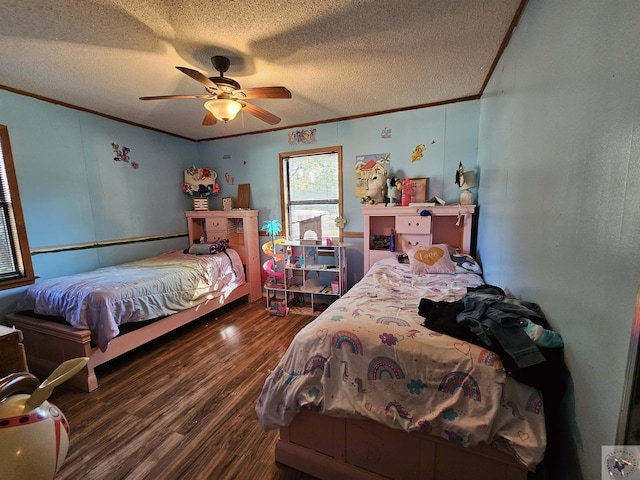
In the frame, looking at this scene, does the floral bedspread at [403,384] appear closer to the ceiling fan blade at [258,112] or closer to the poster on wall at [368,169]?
the ceiling fan blade at [258,112]

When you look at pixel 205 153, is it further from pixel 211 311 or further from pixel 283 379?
pixel 283 379

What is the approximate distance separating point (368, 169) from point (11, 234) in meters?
3.52

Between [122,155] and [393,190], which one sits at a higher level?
[122,155]

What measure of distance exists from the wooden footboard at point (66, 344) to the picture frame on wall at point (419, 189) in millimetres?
2985

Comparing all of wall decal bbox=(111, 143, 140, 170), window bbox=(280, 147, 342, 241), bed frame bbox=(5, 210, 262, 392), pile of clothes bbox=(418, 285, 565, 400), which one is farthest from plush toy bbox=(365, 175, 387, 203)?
wall decal bbox=(111, 143, 140, 170)

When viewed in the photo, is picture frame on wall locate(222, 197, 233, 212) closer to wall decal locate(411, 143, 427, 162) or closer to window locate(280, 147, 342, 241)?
window locate(280, 147, 342, 241)

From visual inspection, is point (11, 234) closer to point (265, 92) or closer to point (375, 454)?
point (265, 92)

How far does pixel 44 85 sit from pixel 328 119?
2.74m

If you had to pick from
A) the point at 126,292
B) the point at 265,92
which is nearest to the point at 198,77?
the point at 265,92

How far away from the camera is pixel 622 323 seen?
2.19 ft

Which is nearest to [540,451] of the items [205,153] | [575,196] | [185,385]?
[575,196]

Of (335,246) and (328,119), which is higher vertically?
(328,119)

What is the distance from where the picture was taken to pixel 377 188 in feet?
10.2

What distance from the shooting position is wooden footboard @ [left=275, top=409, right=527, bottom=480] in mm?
1036
